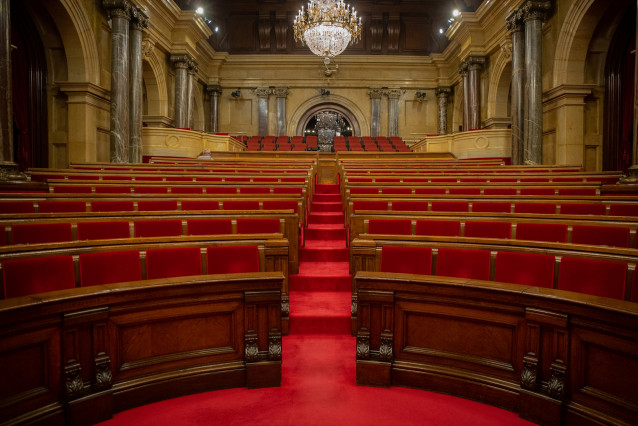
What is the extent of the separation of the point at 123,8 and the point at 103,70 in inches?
42.5

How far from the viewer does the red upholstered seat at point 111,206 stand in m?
3.13

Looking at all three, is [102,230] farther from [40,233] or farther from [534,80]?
[534,80]

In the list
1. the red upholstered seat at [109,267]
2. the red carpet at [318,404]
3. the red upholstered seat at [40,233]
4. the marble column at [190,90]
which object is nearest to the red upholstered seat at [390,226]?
the red carpet at [318,404]

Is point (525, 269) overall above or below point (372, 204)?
below

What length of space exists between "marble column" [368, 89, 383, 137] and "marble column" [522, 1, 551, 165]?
246 inches

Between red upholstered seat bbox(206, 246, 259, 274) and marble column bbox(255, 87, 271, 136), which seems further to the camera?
marble column bbox(255, 87, 271, 136)

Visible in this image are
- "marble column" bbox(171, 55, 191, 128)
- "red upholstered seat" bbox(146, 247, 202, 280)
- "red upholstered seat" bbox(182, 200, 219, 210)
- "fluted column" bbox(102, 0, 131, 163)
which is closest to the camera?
"red upholstered seat" bbox(146, 247, 202, 280)

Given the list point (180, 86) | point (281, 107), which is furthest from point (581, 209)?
point (281, 107)

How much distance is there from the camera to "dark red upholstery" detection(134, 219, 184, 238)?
2.53 meters

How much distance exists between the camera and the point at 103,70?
276 inches

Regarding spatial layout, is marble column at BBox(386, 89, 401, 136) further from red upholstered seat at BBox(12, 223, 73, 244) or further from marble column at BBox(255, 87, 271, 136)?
red upholstered seat at BBox(12, 223, 73, 244)

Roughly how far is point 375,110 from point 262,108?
3546 mm

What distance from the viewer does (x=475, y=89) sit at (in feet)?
34.1

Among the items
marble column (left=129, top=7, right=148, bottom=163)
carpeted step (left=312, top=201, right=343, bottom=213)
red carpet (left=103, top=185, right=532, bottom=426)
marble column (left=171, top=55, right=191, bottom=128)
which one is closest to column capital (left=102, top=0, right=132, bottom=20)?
marble column (left=129, top=7, right=148, bottom=163)
